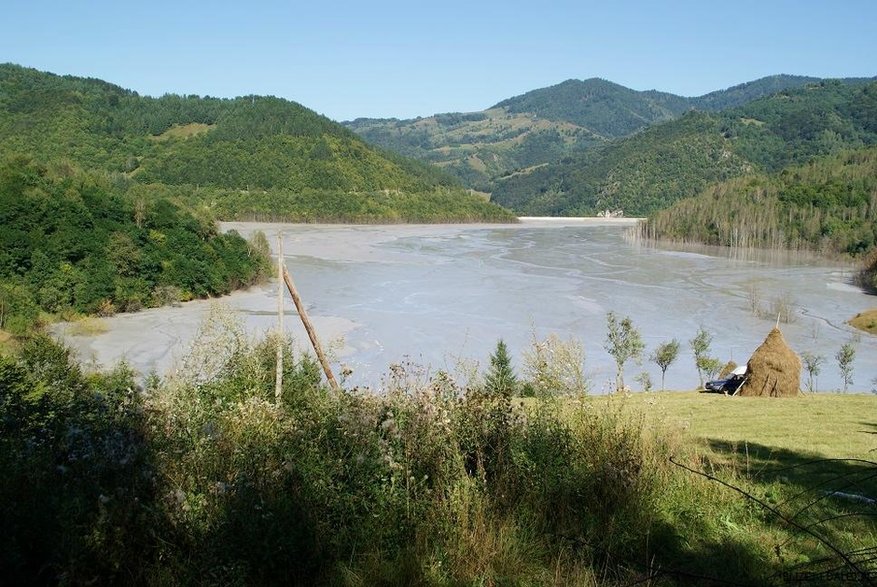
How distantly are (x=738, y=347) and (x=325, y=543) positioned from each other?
110 feet

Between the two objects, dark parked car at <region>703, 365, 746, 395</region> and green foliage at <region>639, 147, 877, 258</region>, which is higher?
green foliage at <region>639, 147, 877, 258</region>

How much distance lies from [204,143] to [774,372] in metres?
145

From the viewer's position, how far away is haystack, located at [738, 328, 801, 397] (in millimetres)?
16969

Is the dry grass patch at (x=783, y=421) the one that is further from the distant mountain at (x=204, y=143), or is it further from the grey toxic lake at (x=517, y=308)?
the distant mountain at (x=204, y=143)

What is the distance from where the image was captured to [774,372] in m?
17.2

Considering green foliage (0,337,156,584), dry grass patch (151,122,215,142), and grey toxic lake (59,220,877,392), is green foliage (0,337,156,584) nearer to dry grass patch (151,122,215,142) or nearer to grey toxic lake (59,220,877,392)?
grey toxic lake (59,220,877,392)

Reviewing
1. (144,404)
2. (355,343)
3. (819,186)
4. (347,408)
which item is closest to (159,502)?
(347,408)

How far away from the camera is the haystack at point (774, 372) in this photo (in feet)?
55.7

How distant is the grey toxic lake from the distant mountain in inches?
2382

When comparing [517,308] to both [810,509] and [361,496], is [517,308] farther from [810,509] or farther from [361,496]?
[361,496]

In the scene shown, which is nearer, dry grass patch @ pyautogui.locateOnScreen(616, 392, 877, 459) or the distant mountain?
dry grass patch @ pyautogui.locateOnScreen(616, 392, 877, 459)

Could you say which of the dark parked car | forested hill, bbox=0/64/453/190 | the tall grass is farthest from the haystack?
forested hill, bbox=0/64/453/190

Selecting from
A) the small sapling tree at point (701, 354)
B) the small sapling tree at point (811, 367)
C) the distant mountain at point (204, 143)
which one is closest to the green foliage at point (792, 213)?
the distant mountain at point (204, 143)

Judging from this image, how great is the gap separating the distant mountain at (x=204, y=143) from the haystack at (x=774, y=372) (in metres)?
111
